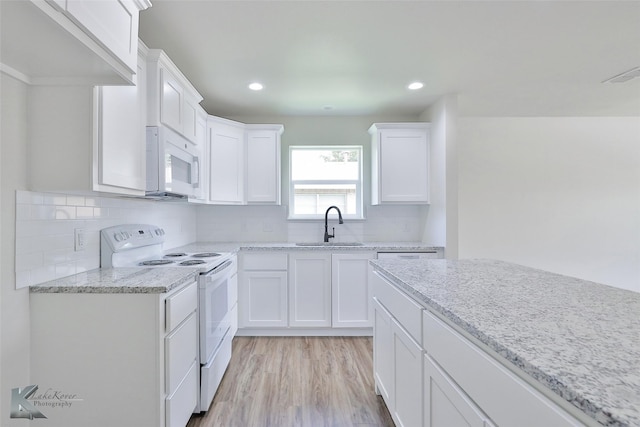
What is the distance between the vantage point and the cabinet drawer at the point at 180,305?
1529mm

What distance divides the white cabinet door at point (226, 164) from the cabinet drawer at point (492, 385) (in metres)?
2.70

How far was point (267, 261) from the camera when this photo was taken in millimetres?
3258

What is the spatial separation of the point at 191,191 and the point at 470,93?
286cm

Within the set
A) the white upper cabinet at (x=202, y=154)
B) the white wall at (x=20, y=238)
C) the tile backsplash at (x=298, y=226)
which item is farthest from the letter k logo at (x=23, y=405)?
the tile backsplash at (x=298, y=226)

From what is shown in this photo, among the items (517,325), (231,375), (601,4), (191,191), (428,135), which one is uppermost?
(601,4)

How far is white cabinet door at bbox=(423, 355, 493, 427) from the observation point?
0.91 metres

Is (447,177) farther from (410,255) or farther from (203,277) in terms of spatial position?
(203,277)

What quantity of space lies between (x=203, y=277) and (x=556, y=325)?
1.80 meters

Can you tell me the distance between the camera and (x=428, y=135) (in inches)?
140

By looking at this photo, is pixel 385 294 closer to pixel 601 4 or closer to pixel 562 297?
pixel 562 297

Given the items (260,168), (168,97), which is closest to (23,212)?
(168,97)

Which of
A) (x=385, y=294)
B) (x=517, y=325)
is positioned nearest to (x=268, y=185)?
(x=385, y=294)

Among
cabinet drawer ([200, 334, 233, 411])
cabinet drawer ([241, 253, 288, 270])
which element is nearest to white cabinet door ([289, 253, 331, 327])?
cabinet drawer ([241, 253, 288, 270])

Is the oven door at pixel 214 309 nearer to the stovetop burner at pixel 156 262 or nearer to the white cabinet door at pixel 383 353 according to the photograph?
the stovetop burner at pixel 156 262
